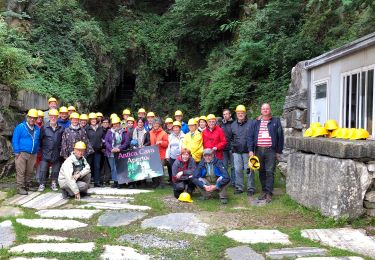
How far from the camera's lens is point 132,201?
8.38 meters

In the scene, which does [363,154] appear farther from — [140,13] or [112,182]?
[140,13]

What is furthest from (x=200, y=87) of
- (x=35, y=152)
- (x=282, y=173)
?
(x=35, y=152)

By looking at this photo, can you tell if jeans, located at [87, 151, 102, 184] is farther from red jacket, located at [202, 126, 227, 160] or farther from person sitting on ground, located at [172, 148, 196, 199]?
red jacket, located at [202, 126, 227, 160]

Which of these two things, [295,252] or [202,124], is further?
[202,124]

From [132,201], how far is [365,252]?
4.70 m

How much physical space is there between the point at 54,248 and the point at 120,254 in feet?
2.85

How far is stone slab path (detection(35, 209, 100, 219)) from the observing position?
7.00 m

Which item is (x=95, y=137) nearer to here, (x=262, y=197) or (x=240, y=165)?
(x=240, y=165)

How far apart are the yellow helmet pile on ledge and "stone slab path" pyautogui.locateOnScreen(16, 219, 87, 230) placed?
443 centimetres

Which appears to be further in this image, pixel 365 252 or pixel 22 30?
pixel 22 30

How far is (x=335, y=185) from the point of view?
6.20 metres

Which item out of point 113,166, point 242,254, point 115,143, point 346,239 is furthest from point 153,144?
point 346,239

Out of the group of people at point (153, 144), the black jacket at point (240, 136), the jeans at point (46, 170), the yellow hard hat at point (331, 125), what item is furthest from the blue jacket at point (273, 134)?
the jeans at point (46, 170)

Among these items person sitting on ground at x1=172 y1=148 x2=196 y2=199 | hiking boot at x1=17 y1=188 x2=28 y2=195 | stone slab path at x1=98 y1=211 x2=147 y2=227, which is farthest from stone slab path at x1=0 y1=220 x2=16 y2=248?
person sitting on ground at x1=172 y1=148 x2=196 y2=199
